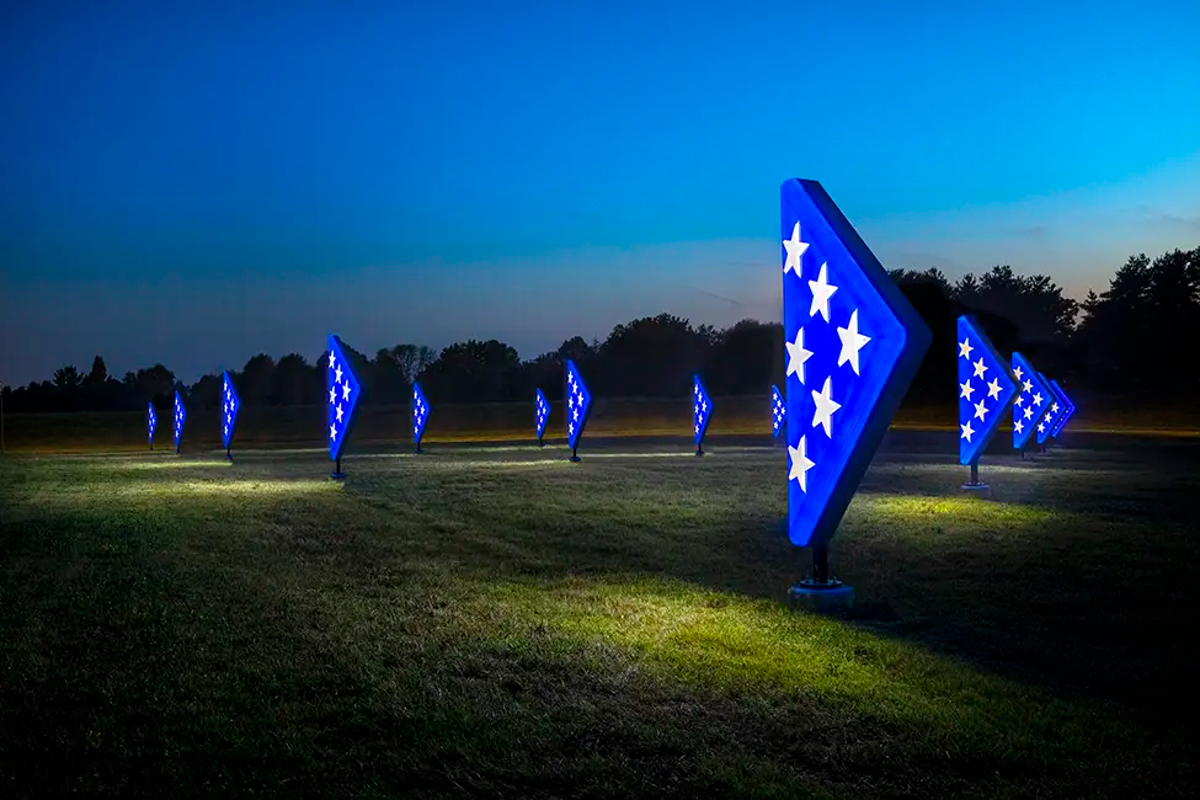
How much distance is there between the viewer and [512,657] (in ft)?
26.2

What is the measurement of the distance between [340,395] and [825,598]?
813 inches

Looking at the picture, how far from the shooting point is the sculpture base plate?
998cm

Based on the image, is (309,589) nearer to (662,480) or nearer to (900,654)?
(900,654)

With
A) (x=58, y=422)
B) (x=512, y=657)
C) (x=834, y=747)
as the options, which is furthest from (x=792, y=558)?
(x=58, y=422)

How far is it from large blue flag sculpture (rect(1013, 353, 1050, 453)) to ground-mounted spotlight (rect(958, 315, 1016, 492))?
369 inches

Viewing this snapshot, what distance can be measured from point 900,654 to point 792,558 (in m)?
5.57

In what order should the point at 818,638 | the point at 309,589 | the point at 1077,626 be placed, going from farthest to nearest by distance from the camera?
the point at 309,589
the point at 1077,626
the point at 818,638

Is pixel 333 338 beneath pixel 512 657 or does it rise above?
above

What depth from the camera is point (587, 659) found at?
7.90 meters

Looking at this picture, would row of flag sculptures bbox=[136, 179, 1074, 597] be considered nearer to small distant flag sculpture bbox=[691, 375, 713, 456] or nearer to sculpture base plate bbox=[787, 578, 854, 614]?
sculpture base plate bbox=[787, 578, 854, 614]

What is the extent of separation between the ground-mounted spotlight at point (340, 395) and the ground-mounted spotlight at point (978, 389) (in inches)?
584

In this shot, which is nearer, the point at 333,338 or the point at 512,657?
the point at 512,657

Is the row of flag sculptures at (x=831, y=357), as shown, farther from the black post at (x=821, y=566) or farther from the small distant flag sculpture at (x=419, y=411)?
the small distant flag sculpture at (x=419, y=411)

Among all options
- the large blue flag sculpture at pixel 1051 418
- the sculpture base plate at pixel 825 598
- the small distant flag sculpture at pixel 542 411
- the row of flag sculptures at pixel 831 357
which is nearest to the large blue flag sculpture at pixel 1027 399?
the large blue flag sculpture at pixel 1051 418
